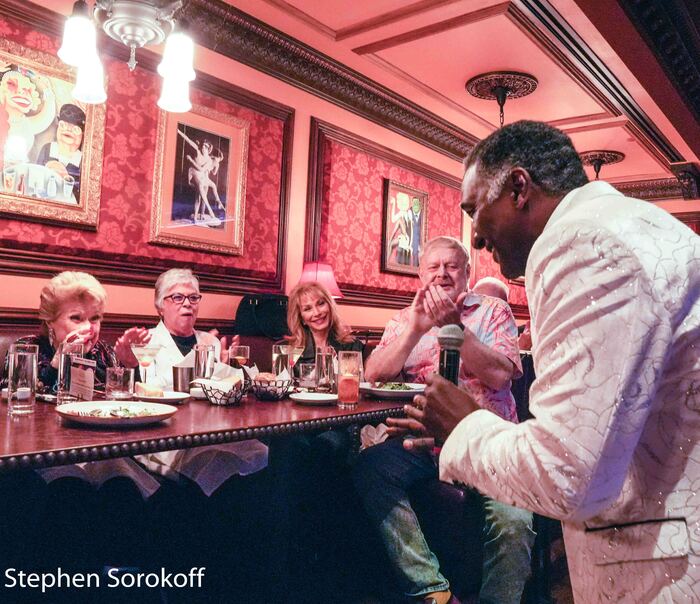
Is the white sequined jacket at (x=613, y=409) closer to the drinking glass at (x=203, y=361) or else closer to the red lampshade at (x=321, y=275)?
the drinking glass at (x=203, y=361)

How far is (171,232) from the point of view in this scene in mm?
3785

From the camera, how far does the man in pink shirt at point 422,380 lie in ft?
6.86

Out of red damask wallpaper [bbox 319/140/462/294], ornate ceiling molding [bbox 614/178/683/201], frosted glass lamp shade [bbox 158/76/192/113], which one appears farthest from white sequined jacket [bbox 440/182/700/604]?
ornate ceiling molding [bbox 614/178/683/201]

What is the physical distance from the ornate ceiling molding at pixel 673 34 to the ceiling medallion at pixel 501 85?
954 mm

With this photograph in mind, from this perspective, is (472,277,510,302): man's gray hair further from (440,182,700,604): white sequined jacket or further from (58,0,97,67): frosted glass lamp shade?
(440,182,700,604): white sequined jacket

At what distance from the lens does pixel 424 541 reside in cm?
217

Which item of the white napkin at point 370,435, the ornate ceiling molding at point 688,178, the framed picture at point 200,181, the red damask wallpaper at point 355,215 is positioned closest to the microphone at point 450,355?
the white napkin at point 370,435

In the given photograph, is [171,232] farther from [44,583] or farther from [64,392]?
[44,583]

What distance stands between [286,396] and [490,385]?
787mm

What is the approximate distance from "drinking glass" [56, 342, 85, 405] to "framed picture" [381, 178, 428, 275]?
378cm

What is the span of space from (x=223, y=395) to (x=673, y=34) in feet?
12.3

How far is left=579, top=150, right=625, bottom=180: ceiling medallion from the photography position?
6.48 meters

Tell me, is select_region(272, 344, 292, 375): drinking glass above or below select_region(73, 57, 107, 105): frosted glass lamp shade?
below

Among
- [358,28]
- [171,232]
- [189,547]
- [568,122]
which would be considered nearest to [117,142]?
[171,232]
